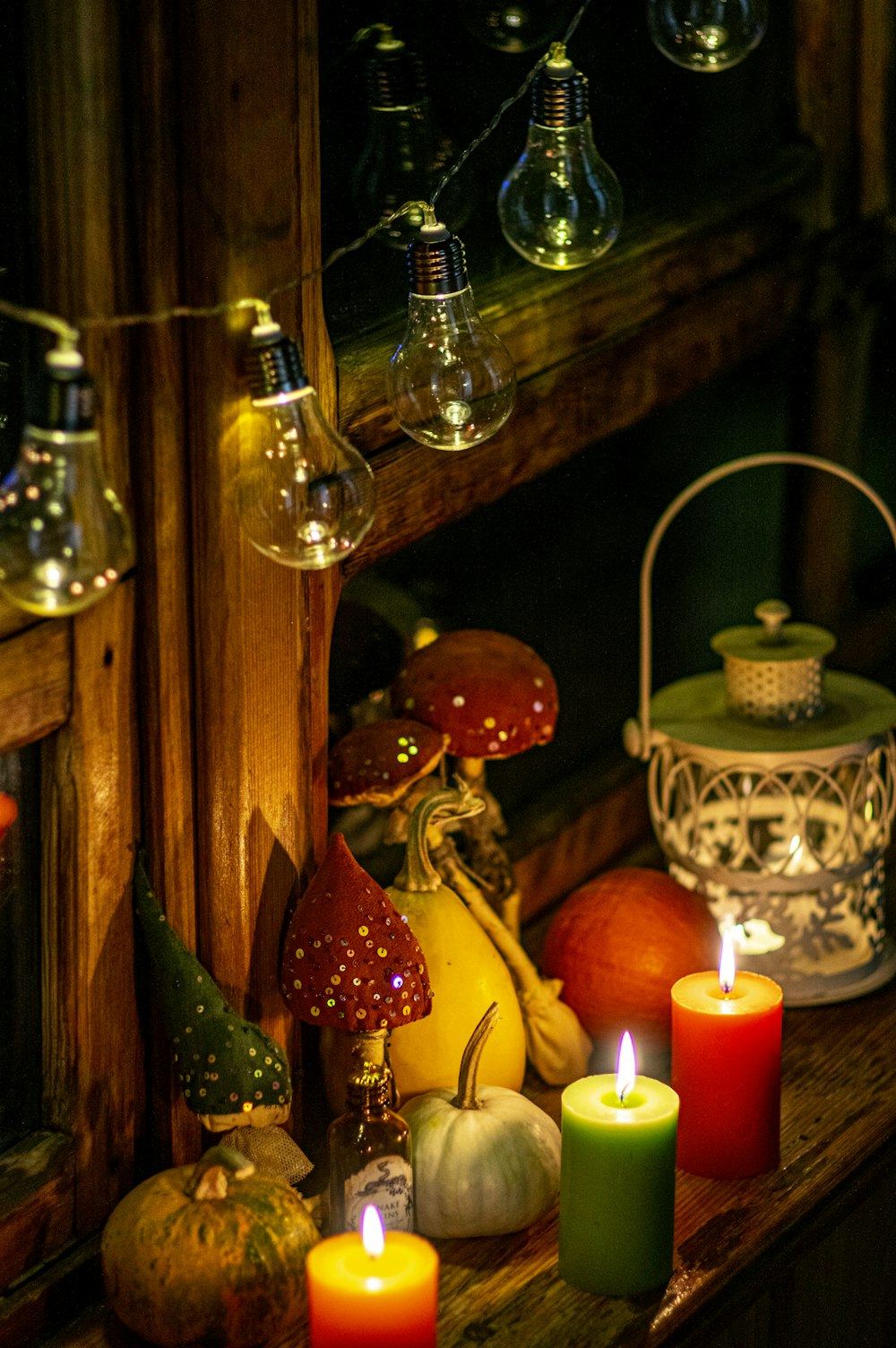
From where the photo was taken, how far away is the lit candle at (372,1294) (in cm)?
113

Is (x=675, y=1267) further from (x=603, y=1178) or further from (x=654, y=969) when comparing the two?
(x=654, y=969)

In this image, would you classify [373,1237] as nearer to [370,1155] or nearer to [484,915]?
[370,1155]

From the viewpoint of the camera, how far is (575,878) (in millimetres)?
2049

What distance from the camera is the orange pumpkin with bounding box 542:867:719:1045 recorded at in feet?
5.57

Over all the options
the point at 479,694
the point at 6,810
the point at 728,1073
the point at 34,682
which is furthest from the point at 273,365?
the point at 728,1073

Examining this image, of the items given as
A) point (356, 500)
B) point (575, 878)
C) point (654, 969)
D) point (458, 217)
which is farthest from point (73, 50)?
point (575, 878)

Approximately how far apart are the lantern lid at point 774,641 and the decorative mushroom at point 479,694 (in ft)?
0.83

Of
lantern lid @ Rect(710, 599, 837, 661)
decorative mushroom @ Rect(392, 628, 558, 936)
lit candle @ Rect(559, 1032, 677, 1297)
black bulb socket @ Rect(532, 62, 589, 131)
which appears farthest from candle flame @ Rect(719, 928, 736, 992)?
black bulb socket @ Rect(532, 62, 589, 131)

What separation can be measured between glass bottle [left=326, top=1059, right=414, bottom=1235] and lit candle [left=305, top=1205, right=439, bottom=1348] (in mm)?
224

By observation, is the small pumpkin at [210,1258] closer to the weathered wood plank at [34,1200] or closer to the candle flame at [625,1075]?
the weathered wood plank at [34,1200]

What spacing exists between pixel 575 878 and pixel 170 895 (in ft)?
2.51

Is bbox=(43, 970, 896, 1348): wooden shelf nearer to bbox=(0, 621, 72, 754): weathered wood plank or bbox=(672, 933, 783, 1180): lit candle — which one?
bbox=(672, 933, 783, 1180): lit candle

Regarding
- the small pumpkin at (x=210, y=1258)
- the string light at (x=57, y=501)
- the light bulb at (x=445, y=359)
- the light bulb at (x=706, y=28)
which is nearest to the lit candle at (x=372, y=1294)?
the small pumpkin at (x=210, y=1258)

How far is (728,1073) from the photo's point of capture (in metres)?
1.49
